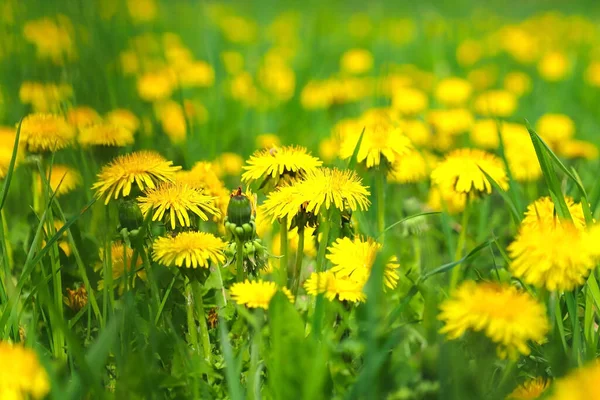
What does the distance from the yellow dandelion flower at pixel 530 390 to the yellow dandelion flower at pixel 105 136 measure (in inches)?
37.0

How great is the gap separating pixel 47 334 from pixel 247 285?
400 millimetres

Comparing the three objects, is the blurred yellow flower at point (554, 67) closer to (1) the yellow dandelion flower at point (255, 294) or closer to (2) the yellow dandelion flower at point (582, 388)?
(1) the yellow dandelion flower at point (255, 294)

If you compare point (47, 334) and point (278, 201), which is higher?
point (278, 201)

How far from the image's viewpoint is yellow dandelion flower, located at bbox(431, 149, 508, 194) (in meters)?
1.41

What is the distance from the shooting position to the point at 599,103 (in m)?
3.37

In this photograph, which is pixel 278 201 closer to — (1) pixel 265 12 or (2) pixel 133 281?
(2) pixel 133 281

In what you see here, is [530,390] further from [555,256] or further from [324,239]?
[324,239]

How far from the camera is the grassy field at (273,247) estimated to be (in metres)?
0.92

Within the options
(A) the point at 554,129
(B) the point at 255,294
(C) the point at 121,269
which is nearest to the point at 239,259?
(B) the point at 255,294

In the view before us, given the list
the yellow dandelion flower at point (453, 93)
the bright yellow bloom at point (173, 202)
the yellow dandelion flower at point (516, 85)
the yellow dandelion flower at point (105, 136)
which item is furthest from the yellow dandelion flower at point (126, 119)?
the yellow dandelion flower at point (516, 85)

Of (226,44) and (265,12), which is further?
(265,12)

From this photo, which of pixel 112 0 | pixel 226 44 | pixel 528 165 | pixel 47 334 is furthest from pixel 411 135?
pixel 226 44

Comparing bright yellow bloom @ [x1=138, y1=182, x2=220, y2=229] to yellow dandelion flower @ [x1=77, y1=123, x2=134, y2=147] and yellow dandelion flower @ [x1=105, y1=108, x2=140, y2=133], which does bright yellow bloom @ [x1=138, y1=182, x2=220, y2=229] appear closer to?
yellow dandelion flower @ [x1=77, y1=123, x2=134, y2=147]

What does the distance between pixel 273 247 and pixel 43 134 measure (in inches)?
21.6
